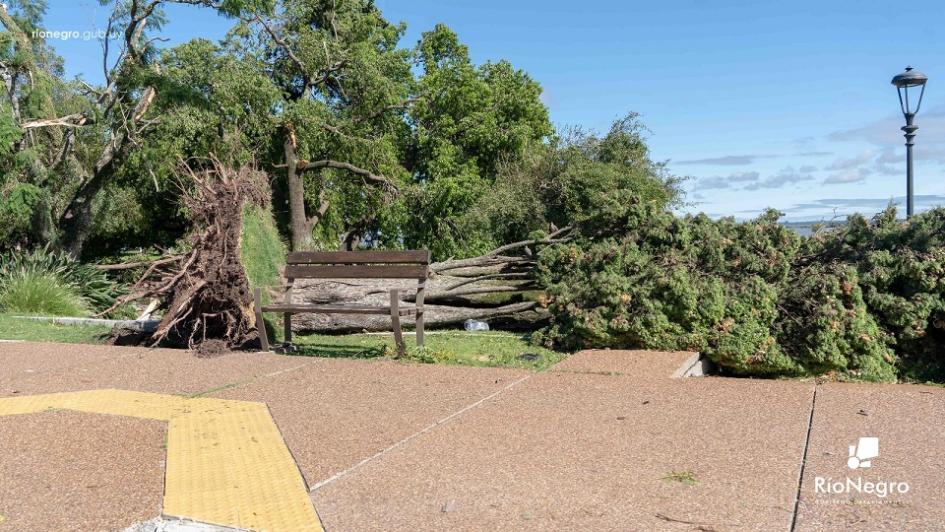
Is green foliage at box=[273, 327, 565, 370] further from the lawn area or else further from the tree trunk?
the tree trunk

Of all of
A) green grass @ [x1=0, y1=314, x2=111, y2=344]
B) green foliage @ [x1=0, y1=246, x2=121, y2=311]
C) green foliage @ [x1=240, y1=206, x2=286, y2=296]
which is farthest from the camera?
green foliage @ [x1=0, y1=246, x2=121, y2=311]

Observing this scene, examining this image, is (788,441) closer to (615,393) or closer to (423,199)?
(615,393)

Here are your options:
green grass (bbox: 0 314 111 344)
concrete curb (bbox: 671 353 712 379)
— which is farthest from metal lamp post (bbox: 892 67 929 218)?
green grass (bbox: 0 314 111 344)

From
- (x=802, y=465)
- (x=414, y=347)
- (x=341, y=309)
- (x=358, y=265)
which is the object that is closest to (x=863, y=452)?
(x=802, y=465)

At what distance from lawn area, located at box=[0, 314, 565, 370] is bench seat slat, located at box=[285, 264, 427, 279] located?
768 mm

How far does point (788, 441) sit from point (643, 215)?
451 centimetres

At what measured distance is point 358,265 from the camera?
28.4 feet

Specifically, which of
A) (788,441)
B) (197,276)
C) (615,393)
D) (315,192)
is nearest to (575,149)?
(315,192)

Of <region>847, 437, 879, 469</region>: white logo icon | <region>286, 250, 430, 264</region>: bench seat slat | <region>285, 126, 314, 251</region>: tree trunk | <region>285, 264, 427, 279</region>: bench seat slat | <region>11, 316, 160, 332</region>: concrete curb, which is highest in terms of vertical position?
<region>285, 126, 314, 251</region>: tree trunk

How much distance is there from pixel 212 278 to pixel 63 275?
7.83 m

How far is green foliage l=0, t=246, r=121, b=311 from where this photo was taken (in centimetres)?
1334

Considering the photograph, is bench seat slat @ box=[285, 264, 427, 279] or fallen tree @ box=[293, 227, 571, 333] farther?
fallen tree @ box=[293, 227, 571, 333]

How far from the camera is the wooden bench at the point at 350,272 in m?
7.86

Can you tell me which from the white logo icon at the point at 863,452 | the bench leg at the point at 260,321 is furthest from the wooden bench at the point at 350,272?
the white logo icon at the point at 863,452
